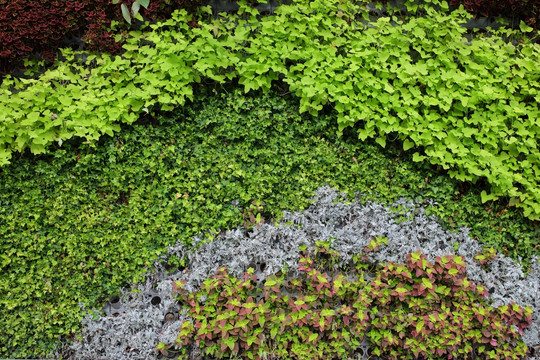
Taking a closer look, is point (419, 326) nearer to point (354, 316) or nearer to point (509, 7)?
point (354, 316)

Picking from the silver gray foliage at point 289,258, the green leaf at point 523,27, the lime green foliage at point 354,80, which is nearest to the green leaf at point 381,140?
the lime green foliage at point 354,80

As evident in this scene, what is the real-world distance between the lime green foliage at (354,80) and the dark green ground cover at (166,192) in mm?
184

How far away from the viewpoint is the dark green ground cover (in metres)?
3.47

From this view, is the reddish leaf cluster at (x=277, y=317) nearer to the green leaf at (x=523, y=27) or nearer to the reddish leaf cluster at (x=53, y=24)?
the reddish leaf cluster at (x=53, y=24)

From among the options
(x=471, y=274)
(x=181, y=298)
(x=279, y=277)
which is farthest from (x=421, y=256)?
(x=181, y=298)

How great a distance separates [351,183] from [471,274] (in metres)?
1.24

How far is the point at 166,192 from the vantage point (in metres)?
3.60

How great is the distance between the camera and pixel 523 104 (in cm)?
378

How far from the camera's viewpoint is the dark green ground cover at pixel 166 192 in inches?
137

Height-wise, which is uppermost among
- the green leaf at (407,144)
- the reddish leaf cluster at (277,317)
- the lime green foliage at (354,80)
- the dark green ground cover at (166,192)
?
the lime green foliage at (354,80)

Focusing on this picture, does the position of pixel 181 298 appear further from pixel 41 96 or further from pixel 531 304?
pixel 531 304

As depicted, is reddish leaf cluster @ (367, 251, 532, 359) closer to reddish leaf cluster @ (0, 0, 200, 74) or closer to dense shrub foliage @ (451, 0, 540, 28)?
dense shrub foliage @ (451, 0, 540, 28)

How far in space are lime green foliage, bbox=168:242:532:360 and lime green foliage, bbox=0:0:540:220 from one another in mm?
992

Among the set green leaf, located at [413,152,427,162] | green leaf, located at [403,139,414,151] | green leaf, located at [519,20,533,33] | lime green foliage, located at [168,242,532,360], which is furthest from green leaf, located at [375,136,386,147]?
green leaf, located at [519,20,533,33]
